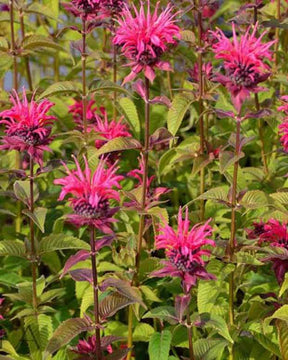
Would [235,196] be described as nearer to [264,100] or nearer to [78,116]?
[264,100]

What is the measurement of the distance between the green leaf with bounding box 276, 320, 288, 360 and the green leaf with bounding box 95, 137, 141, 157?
1.74 ft

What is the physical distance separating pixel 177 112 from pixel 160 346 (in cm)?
58

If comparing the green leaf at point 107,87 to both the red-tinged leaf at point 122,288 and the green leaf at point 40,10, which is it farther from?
the red-tinged leaf at point 122,288

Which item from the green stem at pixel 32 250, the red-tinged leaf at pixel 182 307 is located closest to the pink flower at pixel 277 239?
the red-tinged leaf at pixel 182 307

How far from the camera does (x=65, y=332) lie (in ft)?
4.94

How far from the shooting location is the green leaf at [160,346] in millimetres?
1655

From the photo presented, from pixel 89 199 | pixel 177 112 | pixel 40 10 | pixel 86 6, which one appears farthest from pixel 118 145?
pixel 40 10

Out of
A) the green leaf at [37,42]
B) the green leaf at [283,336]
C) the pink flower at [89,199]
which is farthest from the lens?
the green leaf at [37,42]

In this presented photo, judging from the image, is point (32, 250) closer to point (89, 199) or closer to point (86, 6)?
point (89, 199)

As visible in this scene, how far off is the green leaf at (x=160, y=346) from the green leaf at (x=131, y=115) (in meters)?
0.59

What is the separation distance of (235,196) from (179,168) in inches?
30.6

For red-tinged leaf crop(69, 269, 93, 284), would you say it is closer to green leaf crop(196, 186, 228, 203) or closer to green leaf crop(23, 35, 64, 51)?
green leaf crop(196, 186, 228, 203)

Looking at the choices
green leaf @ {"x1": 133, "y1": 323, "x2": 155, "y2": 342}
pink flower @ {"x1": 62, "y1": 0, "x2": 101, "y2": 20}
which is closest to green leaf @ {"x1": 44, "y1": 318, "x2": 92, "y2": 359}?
green leaf @ {"x1": 133, "y1": 323, "x2": 155, "y2": 342}

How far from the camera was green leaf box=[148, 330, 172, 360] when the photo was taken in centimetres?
165
